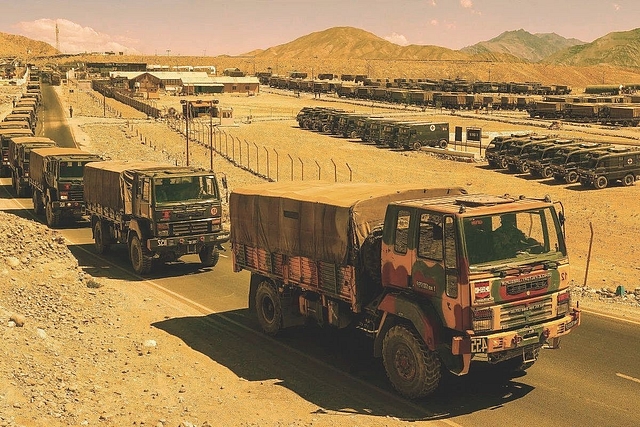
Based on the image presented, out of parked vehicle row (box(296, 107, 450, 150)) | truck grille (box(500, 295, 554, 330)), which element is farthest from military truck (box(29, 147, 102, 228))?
parked vehicle row (box(296, 107, 450, 150))

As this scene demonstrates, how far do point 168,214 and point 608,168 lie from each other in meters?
32.9

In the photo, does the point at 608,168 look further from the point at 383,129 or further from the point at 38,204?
the point at 38,204

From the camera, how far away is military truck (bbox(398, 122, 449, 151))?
6744cm

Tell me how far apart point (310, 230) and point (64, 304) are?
22.7 ft

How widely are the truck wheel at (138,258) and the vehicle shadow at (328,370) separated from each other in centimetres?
534

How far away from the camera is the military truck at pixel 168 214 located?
73.1ft

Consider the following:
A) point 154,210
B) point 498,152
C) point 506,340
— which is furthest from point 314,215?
point 498,152

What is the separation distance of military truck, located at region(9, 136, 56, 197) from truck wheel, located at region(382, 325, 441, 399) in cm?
3208

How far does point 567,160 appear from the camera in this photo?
48.0 m

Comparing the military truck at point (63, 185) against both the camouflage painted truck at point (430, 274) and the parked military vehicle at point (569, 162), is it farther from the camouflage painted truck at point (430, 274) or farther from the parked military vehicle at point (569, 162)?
the parked military vehicle at point (569, 162)

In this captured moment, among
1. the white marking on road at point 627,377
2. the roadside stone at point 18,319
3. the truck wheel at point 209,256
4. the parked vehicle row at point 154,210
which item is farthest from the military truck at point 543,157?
the roadside stone at point 18,319

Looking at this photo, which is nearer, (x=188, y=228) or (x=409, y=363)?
(x=409, y=363)

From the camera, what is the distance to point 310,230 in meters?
14.2

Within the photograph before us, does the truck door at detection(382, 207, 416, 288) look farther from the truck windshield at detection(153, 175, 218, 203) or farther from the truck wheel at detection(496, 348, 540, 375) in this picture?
the truck windshield at detection(153, 175, 218, 203)
